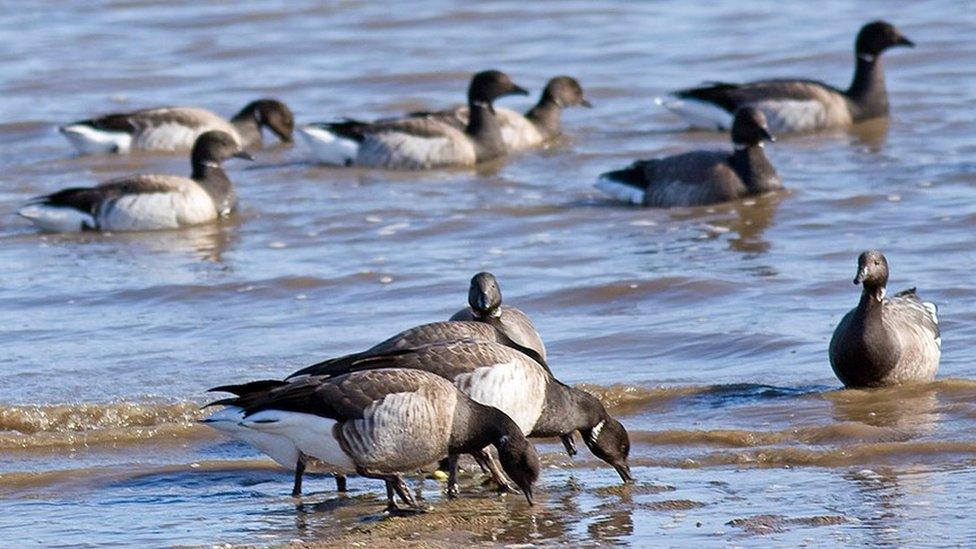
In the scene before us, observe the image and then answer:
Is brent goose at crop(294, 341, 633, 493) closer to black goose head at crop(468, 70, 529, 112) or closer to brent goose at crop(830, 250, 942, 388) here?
brent goose at crop(830, 250, 942, 388)

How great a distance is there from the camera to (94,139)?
818 inches

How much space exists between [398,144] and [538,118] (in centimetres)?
210

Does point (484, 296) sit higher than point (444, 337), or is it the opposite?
point (484, 296)

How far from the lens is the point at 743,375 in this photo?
10945 mm

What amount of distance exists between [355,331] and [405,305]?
0.89m

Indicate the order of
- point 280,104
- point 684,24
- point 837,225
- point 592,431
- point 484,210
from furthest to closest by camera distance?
point 684,24
point 280,104
point 484,210
point 837,225
point 592,431

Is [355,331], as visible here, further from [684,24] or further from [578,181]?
[684,24]

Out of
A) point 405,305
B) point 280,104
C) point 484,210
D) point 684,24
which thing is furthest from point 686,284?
point 684,24

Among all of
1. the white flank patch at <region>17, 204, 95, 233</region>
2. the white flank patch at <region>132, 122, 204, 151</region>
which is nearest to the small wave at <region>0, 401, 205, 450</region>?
the white flank patch at <region>17, 204, 95, 233</region>

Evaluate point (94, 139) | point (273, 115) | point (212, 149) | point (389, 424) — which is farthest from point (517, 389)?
point (273, 115)

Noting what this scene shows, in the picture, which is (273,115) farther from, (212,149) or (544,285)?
(544,285)

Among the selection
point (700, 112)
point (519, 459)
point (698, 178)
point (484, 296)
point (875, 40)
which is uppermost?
point (875, 40)

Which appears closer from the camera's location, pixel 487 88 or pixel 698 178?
pixel 698 178

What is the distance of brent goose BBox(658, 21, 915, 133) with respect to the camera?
20.7 metres
